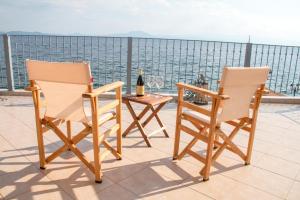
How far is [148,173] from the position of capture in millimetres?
2484

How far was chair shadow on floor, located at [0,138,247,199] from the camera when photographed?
2178mm

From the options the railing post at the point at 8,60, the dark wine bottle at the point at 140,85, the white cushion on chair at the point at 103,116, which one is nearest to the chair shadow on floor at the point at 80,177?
the white cushion on chair at the point at 103,116

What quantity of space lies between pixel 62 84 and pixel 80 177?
89cm

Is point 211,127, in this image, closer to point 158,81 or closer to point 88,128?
point 88,128

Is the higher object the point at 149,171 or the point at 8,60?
the point at 8,60

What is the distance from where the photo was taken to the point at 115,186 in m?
2.24

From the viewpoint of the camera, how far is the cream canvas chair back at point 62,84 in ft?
6.63

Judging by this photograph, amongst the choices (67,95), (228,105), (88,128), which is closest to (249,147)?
(228,105)

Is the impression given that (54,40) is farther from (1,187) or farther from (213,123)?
(213,123)

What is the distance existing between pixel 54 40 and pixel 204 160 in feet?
15.5

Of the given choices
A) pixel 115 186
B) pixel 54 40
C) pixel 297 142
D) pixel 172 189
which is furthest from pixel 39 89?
pixel 54 40

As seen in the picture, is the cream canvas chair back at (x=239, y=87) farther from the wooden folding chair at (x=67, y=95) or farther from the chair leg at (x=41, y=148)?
the chair leg at (x=41, y=148)

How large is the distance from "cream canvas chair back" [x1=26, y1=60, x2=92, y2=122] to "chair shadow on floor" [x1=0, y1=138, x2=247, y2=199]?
560 millimetres

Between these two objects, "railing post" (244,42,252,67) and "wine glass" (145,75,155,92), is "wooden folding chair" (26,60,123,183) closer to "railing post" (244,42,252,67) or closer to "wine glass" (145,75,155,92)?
"wine glass" (145,75,155,92)
